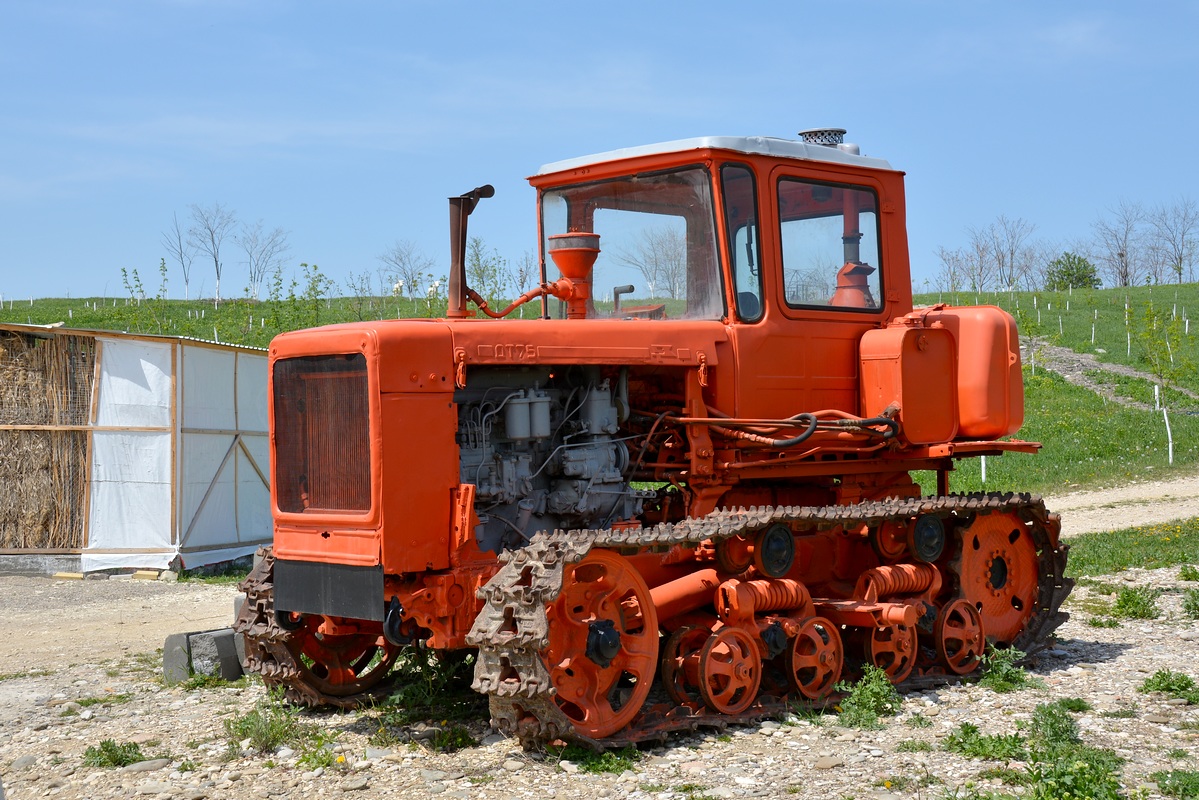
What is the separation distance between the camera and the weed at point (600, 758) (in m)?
6.24

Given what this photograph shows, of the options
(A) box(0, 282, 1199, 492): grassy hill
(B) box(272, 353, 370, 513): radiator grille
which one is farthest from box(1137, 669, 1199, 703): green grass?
(A) box(0, 282, 1199, 492): grassy hill

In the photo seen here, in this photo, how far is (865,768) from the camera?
6188mm

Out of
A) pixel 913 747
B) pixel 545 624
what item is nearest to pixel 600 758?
pixel 545 624

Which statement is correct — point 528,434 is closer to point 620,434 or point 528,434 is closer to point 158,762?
point 620,434

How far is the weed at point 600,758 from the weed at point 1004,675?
2850 mm

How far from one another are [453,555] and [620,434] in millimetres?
1629

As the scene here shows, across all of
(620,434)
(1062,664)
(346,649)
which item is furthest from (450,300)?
(1062,664)

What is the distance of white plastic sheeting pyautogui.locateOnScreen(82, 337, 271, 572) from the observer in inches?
640

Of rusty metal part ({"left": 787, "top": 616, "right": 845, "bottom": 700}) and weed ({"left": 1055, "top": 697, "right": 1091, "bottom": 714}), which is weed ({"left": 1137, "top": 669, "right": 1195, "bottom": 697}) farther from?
rusty metal part ({"left": 787, "top": 616, "right": 845, "bottom": 700})

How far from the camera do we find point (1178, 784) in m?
5.61

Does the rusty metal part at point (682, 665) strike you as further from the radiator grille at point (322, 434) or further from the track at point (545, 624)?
the radiator grille at point (322, 434)

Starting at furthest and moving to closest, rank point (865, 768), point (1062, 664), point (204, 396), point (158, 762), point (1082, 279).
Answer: point (1082, 279), point (204, 396), point (1062, 664), point (158, 762), point (865, 768)

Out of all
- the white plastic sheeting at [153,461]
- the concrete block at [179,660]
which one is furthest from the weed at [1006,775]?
the white plastic sheeting at [153,461]

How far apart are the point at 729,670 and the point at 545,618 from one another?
4.96ft
